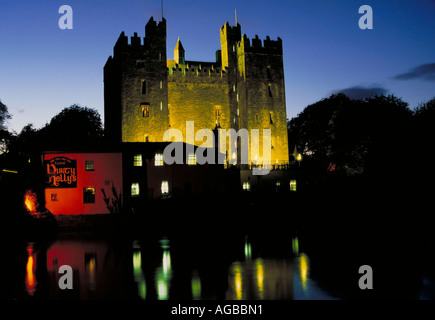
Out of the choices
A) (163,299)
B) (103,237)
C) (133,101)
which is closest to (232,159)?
(133,101)

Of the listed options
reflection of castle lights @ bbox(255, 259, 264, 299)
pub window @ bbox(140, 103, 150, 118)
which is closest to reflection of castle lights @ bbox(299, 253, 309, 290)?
reflection of castle lights @ bbox(255, 259, 264, 299)

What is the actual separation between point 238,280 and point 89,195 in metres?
23.8

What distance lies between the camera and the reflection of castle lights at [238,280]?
1538 centimetres

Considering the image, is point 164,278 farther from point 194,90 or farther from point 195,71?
point 195,71

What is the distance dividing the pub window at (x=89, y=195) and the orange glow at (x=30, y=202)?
4.01 meters

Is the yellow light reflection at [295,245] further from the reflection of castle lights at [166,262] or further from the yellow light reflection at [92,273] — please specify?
the yellow light reflection at [92,273]

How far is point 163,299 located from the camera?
14805 millimetres

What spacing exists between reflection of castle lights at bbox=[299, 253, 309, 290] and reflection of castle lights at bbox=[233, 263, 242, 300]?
2.47 meters

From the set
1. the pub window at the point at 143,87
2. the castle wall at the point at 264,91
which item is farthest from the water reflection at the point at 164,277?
the castle wall at the point at 264,91

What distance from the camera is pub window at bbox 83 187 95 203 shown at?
37688 mm

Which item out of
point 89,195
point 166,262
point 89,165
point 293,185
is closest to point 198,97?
point 293,185

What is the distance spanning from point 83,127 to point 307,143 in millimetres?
39811

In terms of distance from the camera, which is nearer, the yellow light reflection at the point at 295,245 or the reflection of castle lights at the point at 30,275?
the reflection of castle lights at the point at 30,275
